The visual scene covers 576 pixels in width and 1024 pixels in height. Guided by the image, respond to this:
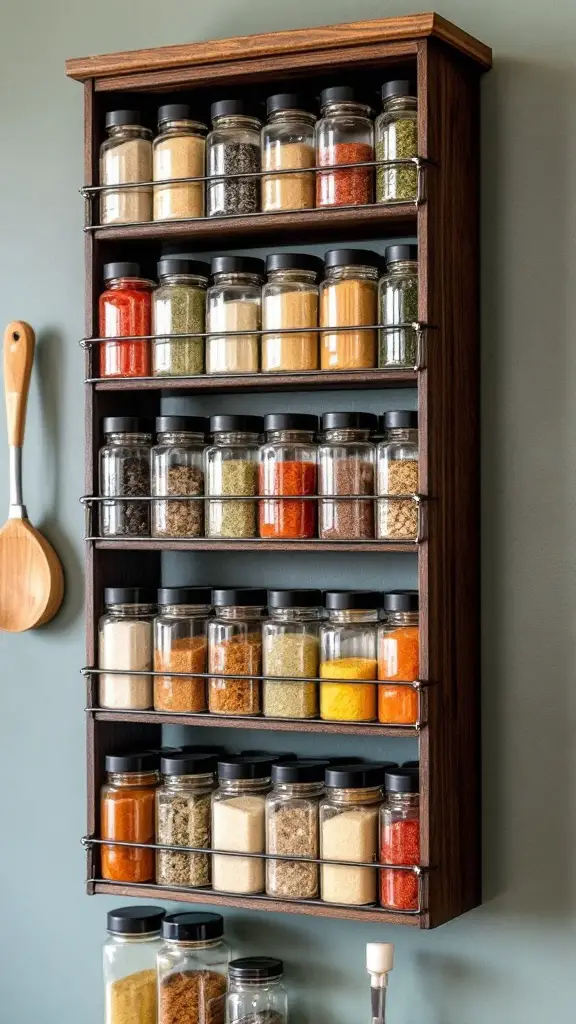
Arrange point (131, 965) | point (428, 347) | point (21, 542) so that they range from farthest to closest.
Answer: point (21, 542) < point (131, 965) < point (428, 347)

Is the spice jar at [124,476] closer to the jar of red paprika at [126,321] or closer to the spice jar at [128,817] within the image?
the jar of red paprika at [126,321]

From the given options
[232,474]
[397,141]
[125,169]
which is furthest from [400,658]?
[125,169]

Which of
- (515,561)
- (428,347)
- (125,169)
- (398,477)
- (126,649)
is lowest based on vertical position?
(126,649)

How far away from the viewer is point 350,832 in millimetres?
1920

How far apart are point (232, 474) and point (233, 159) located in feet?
1.49

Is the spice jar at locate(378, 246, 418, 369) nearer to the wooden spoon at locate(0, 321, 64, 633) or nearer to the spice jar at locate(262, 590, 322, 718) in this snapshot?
the spice jar at locate(262, 590, 322, 718)

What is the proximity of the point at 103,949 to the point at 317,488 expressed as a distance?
0.81 m

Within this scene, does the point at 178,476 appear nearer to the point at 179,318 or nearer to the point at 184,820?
the point at 179,318

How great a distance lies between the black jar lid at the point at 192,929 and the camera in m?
2.05

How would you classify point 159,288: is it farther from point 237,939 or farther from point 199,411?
point 237,939

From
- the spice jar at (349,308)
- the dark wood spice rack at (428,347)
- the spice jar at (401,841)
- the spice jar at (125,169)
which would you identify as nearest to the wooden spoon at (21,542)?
the dark wood spice rack at (428,347)

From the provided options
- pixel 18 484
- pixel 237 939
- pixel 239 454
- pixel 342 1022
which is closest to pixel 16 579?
pixel 18 484

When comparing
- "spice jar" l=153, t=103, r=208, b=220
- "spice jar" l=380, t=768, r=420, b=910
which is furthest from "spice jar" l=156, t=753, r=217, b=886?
"spice jar" l=153, t=103, r=208, b=220

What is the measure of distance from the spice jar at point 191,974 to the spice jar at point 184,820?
3.2 inches
